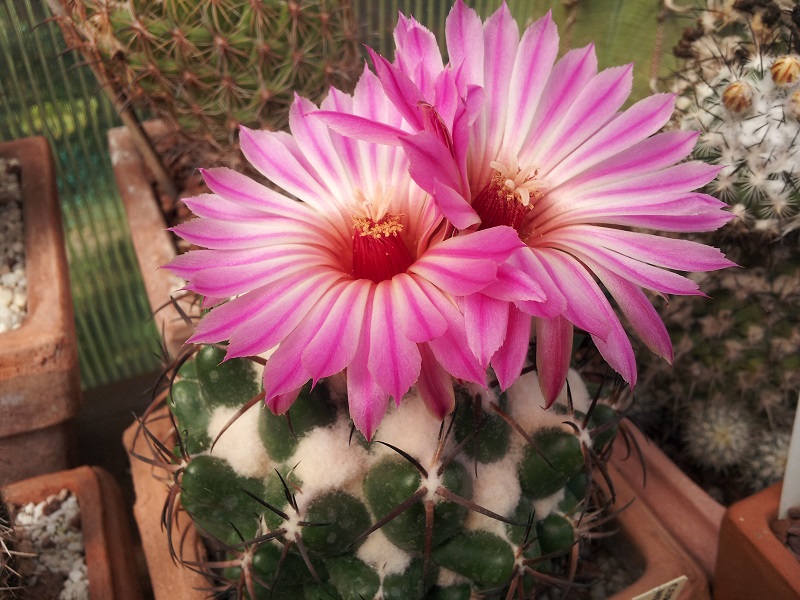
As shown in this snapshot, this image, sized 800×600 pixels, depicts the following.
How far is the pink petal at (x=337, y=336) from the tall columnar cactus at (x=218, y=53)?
0.52 meters

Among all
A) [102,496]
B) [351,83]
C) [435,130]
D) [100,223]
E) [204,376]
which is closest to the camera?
[435,130]

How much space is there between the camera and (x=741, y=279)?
703mm

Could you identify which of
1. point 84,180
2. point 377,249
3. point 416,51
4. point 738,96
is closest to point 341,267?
point 377,249

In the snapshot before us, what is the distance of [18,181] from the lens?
3.11ft

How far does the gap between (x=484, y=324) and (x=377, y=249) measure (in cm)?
10

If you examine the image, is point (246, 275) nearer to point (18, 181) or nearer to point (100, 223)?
point (18, 181)

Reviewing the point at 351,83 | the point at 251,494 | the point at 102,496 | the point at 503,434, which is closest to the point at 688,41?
the point at 351,83

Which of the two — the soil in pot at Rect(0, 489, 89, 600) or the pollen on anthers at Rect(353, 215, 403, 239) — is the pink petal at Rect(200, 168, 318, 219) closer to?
the pollen on anthers at Rect(353, 215, 403, 239)

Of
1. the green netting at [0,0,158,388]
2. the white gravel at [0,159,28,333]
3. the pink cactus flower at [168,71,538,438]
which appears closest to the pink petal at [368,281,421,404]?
the pink cactus flower at [168,71,538,438]

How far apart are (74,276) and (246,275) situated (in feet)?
3.00

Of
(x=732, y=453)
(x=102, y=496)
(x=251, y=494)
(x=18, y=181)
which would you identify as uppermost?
(x=18, y=181)

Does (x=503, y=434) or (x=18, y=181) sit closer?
(x=503, y=434)

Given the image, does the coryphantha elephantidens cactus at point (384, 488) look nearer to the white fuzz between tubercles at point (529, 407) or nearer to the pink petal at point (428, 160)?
the white fuzz between tubercles at point (529, 407)

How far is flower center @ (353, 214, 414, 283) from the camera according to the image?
16.9 inches
